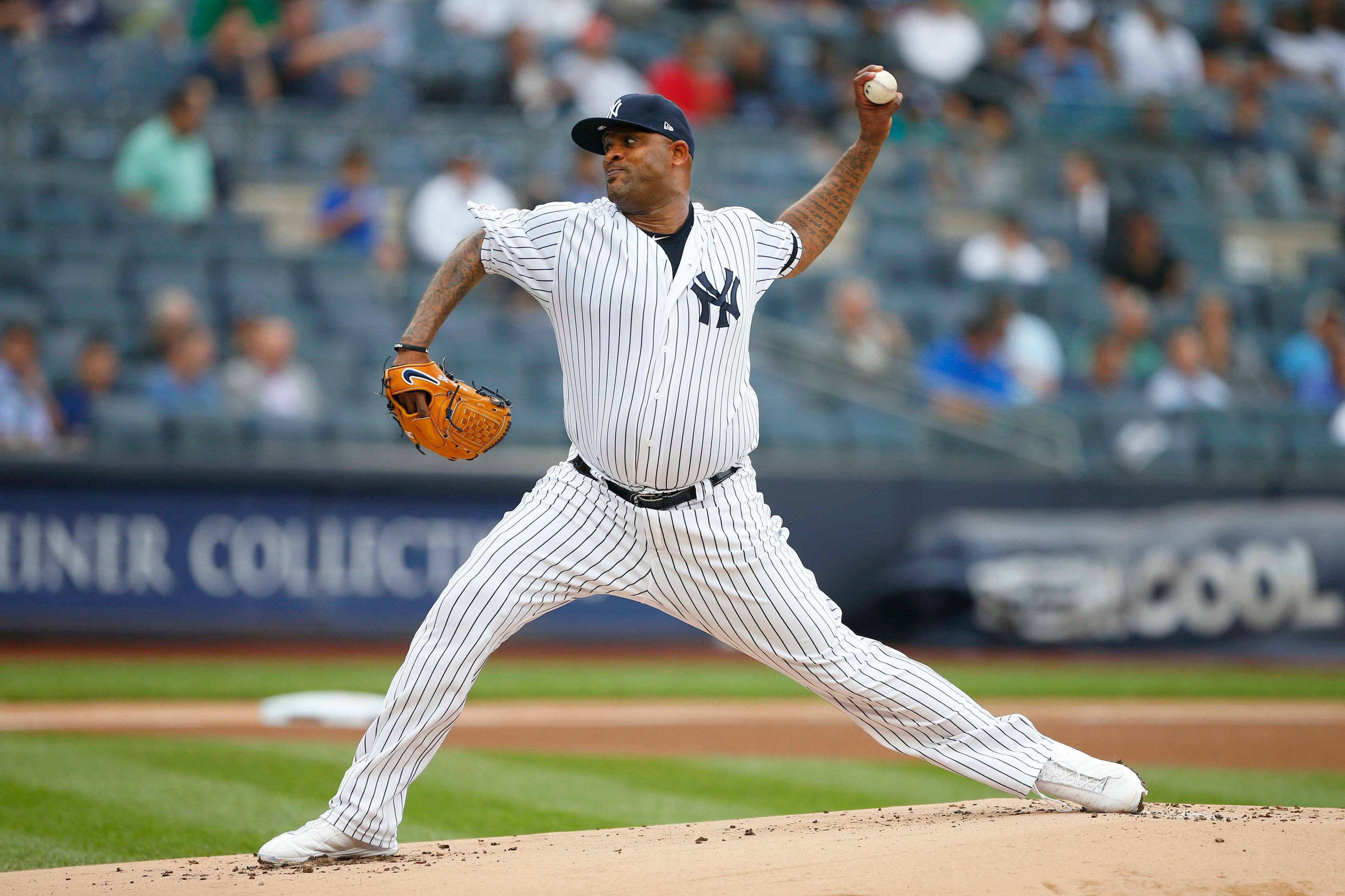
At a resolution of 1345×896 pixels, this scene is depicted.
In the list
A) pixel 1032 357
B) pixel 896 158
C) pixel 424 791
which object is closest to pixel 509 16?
pixel 896 158

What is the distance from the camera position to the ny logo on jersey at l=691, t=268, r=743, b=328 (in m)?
3.87

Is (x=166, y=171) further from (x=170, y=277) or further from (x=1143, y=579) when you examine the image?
(x=1143, y=579)

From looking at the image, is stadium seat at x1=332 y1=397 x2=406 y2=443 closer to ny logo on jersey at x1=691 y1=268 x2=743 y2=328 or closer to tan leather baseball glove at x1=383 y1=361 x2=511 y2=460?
tan leather baseball glove at x1=383 y1=361 x2=511 y2=460

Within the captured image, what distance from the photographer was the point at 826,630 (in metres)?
3.99

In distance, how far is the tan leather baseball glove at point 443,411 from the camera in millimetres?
3895

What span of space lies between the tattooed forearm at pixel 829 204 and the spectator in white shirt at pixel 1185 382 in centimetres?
786

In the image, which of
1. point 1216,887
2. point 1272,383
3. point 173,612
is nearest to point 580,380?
point 1216,887

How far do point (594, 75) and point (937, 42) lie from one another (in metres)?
3.58

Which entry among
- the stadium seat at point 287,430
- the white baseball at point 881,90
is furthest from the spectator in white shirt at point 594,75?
the white baseball at point 881,90

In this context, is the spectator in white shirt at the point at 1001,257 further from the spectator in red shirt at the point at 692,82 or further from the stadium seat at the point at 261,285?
the stadium seat at the point at 261,285

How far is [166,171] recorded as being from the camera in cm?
1098

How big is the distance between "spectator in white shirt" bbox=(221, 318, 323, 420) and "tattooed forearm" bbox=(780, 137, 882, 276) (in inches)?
241

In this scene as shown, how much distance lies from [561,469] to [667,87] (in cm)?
925

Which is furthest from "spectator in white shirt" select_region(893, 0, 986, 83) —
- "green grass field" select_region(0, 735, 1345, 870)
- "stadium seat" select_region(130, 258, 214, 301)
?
"green grass field" select_region(0, 735, 1345, 870)
